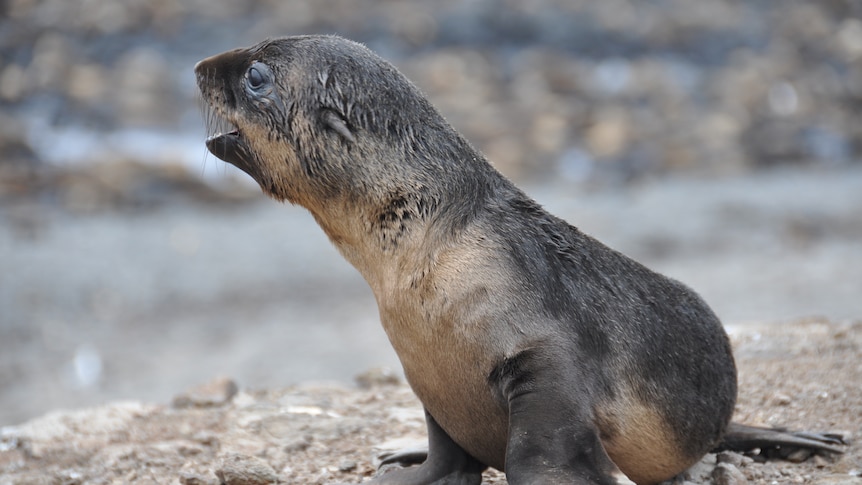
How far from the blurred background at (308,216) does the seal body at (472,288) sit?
4.25m

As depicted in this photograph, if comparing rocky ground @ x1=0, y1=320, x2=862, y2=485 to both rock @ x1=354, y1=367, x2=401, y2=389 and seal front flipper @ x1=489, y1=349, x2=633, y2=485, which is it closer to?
rock @ x1=354, y1=367, x2=401, y2=389

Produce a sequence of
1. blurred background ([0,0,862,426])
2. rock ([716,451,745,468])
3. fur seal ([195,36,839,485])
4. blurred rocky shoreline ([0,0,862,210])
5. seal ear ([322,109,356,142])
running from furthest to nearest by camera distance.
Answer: blurred rocky shoreline ([0,0,862,210]), blurred background ([0,0,862,426]), rock ([716,451,745,468]), seal ear ([322,109,356,142]), fur seal ([195,36,839,485])

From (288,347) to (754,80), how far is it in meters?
11.7

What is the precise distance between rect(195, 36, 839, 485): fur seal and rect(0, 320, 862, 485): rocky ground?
1.45 feet

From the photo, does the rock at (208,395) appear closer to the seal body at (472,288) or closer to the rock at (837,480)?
the seal body at (472,288)

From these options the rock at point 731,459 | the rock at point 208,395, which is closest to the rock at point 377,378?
the rock at point 208,395

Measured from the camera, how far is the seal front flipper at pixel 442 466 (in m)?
3.79

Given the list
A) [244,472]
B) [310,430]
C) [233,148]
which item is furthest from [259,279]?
[233,148]

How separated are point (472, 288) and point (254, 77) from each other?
1.12 metres

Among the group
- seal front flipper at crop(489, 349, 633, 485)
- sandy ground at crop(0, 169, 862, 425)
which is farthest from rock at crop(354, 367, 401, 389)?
seal front flipper at crop(489, 349, 633, 485)

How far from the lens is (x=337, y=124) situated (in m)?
3.65

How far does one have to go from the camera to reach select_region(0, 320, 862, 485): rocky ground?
4.14 meters

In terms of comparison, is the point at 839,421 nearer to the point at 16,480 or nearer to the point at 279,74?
the point at 279,74

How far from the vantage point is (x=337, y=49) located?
380 centimetres
